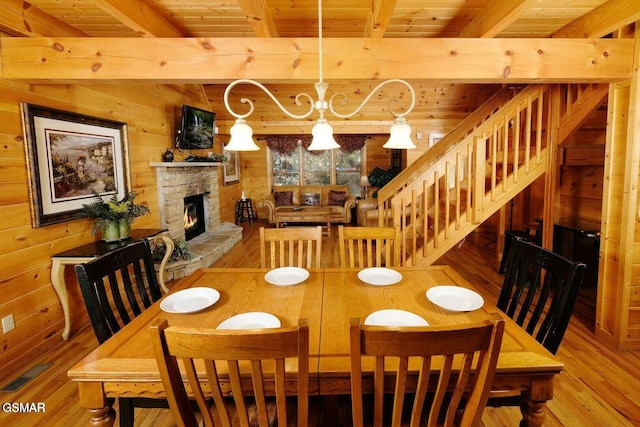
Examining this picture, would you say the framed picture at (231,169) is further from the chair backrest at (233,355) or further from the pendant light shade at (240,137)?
the chair backrest at (233,355)

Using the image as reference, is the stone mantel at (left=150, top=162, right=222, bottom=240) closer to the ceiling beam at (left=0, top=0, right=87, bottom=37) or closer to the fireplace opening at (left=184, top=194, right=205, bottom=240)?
the fireplace opening at (left=184, top=194, right=205, bottom=240)

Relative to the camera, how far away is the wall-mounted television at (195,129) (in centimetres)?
486

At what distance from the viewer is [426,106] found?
6.35m

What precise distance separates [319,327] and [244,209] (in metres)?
7.31

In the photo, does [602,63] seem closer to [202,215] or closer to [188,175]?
[188,175]

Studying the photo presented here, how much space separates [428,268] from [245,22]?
2327 millimetres

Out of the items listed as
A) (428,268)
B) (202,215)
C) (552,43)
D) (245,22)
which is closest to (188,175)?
(202,215)

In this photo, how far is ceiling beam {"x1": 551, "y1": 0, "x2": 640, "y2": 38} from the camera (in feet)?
7.20

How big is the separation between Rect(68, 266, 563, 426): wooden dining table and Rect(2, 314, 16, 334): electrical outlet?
1439 mm

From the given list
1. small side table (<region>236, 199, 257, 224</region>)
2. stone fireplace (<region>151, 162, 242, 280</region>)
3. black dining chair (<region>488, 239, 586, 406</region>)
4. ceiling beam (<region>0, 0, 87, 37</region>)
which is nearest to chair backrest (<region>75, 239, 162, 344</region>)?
black dining chair (<region>488, 239, 586, 406</region>)

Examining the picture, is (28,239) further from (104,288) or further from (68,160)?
(104,288)

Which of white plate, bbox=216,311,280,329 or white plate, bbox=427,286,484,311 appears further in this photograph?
white plate, bbox=427,286,484,311

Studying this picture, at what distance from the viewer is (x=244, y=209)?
851 cm

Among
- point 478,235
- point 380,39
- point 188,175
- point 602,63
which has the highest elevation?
point 380,39
